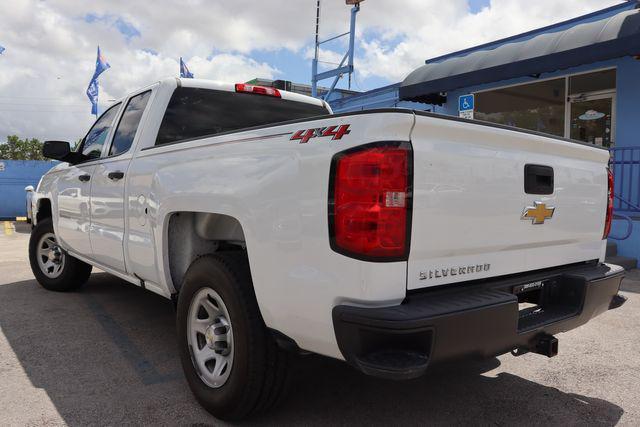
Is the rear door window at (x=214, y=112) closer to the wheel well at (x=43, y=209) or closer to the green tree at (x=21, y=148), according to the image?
the wheel well at (x=43, y=209)

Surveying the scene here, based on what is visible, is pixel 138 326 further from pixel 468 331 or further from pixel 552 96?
pixel 552 96

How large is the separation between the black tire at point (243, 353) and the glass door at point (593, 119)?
9.42m

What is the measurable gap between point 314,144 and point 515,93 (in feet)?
34.9

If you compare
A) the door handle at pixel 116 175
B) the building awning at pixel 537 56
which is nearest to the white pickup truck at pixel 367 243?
the door handle at pixel 116 175

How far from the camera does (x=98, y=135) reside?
488 cm

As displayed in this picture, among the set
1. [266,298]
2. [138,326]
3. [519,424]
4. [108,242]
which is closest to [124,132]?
[108,242]

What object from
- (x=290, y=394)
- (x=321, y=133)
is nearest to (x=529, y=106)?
(x=290, y=394)

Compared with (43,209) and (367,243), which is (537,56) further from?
(367,243)

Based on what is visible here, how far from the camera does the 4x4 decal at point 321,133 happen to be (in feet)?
6.98

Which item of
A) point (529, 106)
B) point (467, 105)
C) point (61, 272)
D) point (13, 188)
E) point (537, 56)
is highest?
point (537, 56)

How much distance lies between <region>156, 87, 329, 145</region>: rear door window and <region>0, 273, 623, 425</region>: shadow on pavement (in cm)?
164

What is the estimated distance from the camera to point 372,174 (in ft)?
6.66

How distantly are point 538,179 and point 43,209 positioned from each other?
18.0ft

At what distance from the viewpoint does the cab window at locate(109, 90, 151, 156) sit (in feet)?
13.4
